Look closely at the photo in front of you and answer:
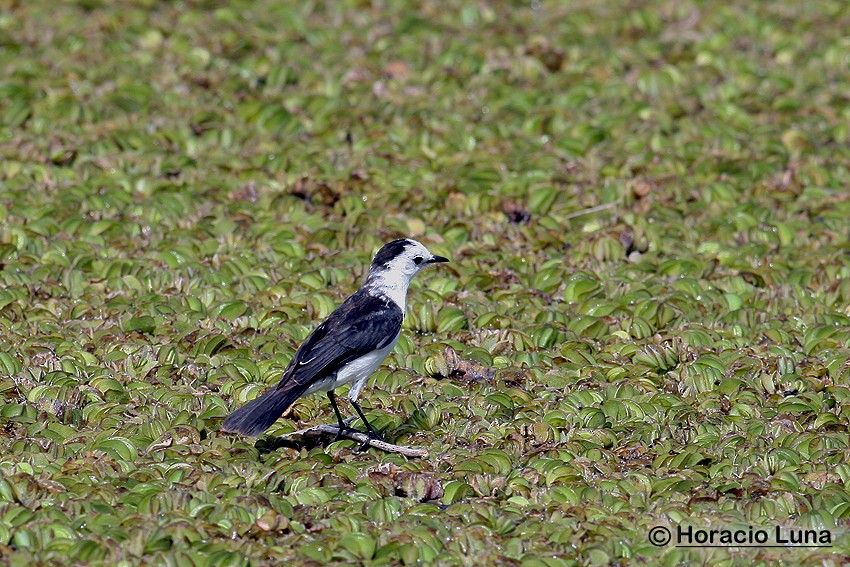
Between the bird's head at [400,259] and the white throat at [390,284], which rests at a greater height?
the bird's head at [400,259]

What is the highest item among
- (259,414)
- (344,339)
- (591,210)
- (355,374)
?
(344,339)

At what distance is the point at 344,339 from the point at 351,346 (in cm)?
8

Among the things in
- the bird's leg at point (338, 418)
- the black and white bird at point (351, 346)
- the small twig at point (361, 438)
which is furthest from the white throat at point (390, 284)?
the small twig at point (361, 438)

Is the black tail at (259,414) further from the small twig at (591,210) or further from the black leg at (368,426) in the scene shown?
the small twig at (591,210)

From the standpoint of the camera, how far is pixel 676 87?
1505 cm

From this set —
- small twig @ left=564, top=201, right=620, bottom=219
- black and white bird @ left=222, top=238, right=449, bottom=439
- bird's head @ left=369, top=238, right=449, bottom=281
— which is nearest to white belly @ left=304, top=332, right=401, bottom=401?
black and white bird @ left=222, top=238, right=449, bottom=439

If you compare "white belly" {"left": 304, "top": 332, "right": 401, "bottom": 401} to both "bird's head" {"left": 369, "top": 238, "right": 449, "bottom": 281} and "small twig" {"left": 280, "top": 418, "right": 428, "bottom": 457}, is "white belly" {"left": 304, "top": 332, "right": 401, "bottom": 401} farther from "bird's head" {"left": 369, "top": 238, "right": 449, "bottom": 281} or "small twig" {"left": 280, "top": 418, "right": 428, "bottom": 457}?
"bird's head" {"left": 369, "top": 238, "right": 449, "bottom": 281}

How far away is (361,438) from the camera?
8.83m

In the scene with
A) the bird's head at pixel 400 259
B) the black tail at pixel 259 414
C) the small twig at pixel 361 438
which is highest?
the bird's head at pixel 400 259

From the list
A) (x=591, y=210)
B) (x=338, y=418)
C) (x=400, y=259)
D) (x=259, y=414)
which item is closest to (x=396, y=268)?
(x=400, y=259)

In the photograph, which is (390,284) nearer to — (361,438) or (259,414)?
(361,438)

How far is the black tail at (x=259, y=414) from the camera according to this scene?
834cm

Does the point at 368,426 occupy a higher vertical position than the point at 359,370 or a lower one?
lower

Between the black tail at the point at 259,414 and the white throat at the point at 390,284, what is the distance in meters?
1.31
